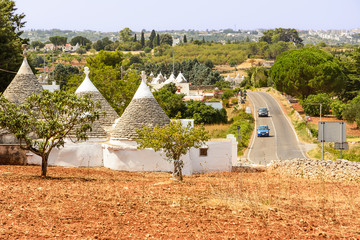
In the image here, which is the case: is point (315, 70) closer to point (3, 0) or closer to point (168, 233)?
point (3, 0)

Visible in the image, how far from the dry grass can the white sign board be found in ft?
35.9

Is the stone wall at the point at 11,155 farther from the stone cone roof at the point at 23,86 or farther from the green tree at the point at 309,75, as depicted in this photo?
the green tree at the point at 309,75

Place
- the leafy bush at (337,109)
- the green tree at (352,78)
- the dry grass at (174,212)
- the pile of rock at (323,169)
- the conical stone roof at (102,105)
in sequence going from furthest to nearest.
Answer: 1. the green tree at (352,78)
2. the leafy bush at (337,109)
3. the conical stone roof at (102,105)
4. the pile of rock at (323,169)
5. the dry grass at (174,212)

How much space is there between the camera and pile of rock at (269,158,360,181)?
68.6 ft

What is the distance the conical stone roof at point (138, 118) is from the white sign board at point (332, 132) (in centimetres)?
742

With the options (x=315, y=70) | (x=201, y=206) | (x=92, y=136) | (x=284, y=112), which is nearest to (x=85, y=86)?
(x=92, y=136)

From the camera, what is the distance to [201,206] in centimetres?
1252

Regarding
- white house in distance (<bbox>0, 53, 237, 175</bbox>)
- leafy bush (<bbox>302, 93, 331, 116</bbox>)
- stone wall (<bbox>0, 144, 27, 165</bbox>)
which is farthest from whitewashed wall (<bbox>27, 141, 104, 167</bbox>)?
leafy bush (<bbox>302, 93, 331, 116</bbox>)

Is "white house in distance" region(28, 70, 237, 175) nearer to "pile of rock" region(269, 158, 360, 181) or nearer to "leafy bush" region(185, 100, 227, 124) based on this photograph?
"pile of rock" region(269, 158, 360, 181)

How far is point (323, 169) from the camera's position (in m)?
21.8

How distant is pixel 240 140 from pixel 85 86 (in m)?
21.1

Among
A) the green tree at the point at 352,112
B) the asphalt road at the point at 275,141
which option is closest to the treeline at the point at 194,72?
the asphalt road at the point at 275,141

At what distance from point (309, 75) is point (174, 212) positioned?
6999 centimetres

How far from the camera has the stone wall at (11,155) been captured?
24.8m
